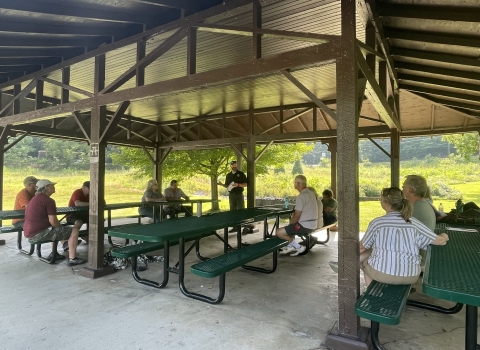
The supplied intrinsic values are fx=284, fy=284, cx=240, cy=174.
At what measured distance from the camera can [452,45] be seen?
124 inches

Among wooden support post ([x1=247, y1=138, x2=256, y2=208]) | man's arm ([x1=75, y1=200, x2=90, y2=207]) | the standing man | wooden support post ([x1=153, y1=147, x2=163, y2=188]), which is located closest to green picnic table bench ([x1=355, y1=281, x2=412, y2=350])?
A: wooden support post ([x1=247, y1=138, x2=256, y2=208])

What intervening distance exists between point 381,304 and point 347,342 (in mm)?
539

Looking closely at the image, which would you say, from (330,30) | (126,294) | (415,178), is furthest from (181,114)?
(415,178)

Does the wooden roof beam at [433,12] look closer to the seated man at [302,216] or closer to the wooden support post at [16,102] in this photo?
the seated man at [302,216]

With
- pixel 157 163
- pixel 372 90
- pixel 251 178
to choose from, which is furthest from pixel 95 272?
pixel 157 163

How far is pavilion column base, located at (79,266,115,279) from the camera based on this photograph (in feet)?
12.7

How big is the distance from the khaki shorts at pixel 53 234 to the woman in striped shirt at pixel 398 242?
437 centimetres

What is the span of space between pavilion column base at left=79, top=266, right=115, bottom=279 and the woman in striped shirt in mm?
3473

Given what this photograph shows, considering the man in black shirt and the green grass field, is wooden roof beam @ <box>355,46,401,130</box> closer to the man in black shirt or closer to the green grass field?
the man in black shirt

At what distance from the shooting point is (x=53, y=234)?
4.35 meters

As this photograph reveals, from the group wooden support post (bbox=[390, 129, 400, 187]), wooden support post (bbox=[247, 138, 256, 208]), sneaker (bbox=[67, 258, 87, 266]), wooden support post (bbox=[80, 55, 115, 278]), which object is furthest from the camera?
wooden support post (bbox=[247, 138, 256, 208])

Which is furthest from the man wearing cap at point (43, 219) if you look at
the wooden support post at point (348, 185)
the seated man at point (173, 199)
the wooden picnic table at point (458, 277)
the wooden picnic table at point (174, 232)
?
the wooden picnic table at point (458, 277)

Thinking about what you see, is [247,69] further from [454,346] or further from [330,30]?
[454,346]

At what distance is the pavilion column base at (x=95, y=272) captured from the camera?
3885mm
